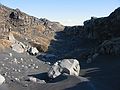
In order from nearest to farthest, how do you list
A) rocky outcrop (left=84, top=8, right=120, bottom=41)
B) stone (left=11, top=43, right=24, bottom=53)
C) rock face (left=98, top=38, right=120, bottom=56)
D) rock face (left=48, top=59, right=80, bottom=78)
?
rock face (left=48, top=59, right=80, bottom=78), rock face (left=98, top=38, right=120, bottom=56), stone (left=11, top=43, right=24, bottom=53), rocky outcrop (left=84, top=8, right=120, bottom=41)

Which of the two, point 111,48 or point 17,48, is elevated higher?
point 111,48

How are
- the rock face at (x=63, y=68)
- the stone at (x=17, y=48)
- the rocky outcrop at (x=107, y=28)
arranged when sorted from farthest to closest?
the rocky outcrop at (x=107, y=28)
the stone at (x=17, y=48)
the rock face at (x=63, y=68)

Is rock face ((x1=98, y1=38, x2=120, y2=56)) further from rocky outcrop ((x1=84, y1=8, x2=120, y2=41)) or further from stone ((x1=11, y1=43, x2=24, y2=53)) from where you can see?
stone ((x1=11, y1=43, x2=24, y2=53))

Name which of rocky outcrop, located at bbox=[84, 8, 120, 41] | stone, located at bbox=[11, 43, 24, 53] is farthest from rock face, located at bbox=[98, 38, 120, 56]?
stone, located at bbox=[11, 43, 24, 53]

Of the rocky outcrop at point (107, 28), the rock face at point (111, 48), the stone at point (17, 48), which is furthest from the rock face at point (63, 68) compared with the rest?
the rocky outcrop at point (107, 28)

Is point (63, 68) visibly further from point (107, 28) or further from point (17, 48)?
point (107, 28)

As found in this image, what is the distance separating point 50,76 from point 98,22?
74.2m

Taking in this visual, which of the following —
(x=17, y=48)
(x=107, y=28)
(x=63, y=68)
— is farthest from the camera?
(x=107, y=28)

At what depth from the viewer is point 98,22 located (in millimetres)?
130750

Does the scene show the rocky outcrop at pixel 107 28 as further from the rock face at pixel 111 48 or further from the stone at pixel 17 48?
the stone at pixel 17 48

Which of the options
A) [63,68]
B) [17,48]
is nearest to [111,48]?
[63,68]

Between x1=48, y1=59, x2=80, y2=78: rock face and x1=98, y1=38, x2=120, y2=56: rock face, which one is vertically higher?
x1=98, y1=38, x2=120, y2=56: rock face

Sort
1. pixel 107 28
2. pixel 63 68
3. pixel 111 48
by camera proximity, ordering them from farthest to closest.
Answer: pixel 107 28 → pixel 111 48 → pixel 63 68

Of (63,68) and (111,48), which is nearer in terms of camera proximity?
(63,68)
